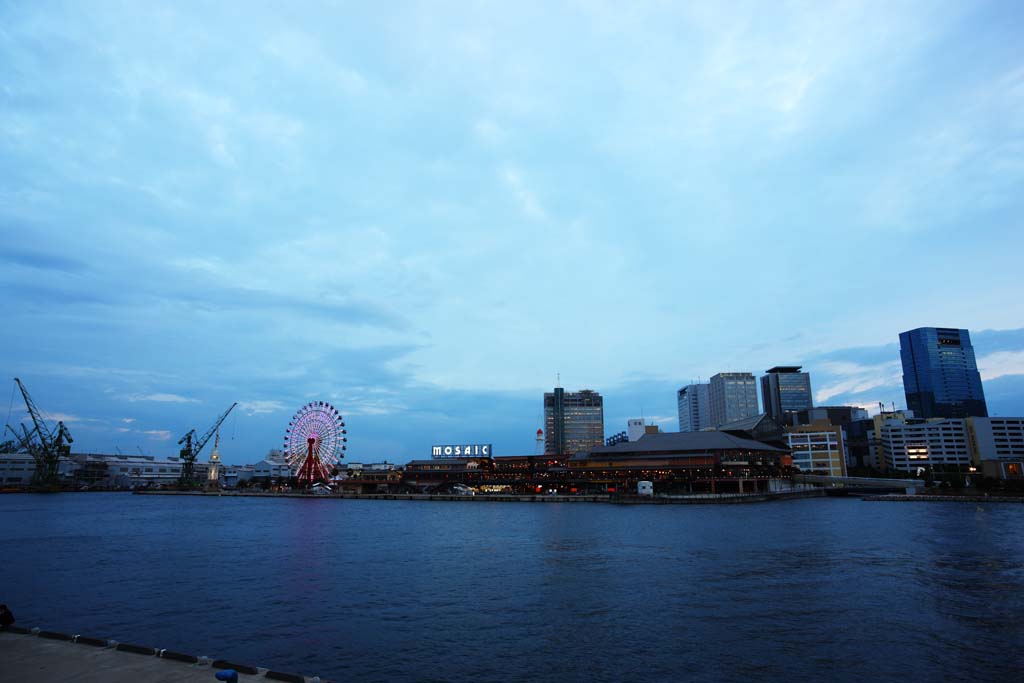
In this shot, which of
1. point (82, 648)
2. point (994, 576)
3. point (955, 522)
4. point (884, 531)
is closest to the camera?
point (82, 648)

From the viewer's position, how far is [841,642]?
31.2 m

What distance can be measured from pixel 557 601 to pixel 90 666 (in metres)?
28.0

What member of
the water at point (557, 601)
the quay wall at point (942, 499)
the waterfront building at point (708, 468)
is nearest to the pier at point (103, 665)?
the water at point (557, 601)

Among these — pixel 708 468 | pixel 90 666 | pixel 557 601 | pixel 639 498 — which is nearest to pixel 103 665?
pixel 90 666

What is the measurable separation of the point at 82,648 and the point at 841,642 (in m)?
34.7

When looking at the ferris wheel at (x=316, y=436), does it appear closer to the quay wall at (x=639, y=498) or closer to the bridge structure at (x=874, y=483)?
the quay wall at (x=639, y=498)

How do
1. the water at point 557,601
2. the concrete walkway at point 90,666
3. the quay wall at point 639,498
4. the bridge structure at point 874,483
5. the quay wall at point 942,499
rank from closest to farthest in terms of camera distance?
the concrete walkway at point 90,666, the water at point 557,601, the quay wall at point 942,499, the quay wall at point 639,498, the bridge structure at point 874,483

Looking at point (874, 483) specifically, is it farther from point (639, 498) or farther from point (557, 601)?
point (557, 601)

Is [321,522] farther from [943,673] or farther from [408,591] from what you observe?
[943,673]

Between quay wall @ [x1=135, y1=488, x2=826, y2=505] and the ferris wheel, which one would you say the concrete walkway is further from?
the ferris wheel

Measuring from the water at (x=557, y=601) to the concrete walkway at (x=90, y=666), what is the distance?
27.3 ft

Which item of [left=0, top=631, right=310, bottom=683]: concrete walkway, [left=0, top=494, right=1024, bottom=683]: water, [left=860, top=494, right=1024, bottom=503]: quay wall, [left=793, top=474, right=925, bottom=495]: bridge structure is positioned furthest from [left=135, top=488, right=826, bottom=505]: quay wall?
[left=0, top=631, right=310, bottom=683]: concrete walkway

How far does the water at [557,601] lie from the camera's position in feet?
94.0

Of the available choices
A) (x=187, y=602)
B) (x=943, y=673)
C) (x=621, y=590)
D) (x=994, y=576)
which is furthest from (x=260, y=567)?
(x=994, y=576)
